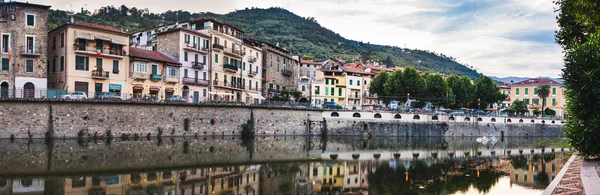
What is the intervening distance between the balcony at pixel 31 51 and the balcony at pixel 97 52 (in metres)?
3.24

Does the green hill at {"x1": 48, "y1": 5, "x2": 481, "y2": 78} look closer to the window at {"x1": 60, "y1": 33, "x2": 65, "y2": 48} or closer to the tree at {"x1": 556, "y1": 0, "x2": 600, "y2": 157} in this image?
the window at {"x1": 60, "y1": 33, "x2": 65, "y2": 48}

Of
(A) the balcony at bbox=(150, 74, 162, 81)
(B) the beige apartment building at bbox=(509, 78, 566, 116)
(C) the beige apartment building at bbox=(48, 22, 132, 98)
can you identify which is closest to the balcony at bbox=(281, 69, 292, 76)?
(A) the balcony at bbox=(150, 74, 162, 81)

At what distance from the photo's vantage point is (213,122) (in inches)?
1939

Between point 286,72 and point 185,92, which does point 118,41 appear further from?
point 286,72

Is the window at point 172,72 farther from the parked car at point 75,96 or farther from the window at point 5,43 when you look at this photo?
the window at point 5,43

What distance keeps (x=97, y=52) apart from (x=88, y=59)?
1098mm

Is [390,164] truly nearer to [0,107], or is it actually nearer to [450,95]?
[0,107]

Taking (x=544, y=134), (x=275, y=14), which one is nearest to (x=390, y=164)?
(x=544, y=134)

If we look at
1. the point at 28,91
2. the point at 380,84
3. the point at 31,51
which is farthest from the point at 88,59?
the point at 380,84

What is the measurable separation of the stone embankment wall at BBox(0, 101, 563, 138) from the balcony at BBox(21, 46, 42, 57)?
266 inches

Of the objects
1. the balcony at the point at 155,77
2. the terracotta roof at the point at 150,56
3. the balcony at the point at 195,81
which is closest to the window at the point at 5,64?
the terracotta roof at the point at 150,56

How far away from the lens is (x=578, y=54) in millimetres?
17453

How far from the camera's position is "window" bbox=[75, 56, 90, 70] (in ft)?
149

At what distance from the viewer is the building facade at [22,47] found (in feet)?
135
